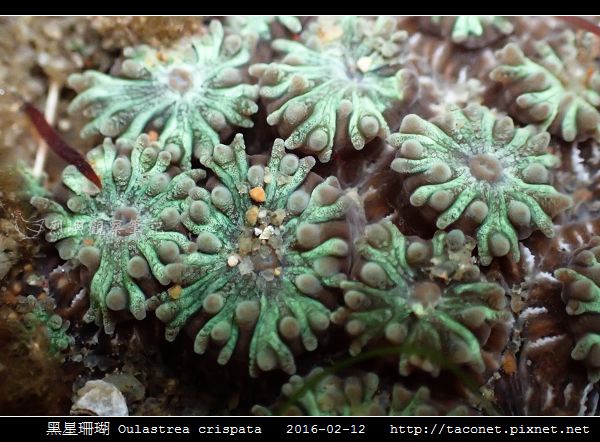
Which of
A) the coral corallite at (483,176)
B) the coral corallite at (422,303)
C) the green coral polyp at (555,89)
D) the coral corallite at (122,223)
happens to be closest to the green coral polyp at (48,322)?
the coral corallite at (122,223)

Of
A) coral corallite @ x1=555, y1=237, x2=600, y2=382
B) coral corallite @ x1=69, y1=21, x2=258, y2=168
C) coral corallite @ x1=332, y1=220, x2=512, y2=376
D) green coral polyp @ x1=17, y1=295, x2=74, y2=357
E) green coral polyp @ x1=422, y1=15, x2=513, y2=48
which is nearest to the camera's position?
coral corallite @ x1=332, y1=220, x2=512, y2=376

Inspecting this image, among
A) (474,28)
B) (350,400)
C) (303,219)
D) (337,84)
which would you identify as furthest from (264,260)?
(474,28)

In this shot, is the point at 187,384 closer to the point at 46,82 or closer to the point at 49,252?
the point at 49,252

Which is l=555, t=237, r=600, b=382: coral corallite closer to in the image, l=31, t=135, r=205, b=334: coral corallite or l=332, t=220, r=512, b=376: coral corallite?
l=332, t=220, r=512, b=376: coral corallite

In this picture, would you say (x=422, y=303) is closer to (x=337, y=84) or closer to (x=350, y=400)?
(x=350, y=400)

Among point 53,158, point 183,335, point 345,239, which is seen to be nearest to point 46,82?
point 53,158

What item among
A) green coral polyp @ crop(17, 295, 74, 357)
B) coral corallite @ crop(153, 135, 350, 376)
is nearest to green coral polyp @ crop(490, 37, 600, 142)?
coral corallite @ crop(153, 135, 350, 376)
